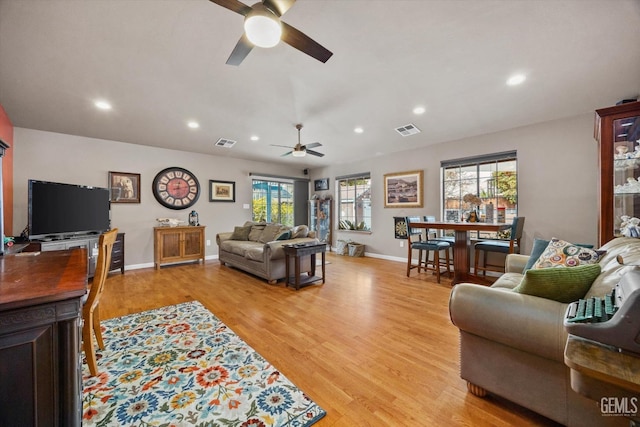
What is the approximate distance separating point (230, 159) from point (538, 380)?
6440 mm

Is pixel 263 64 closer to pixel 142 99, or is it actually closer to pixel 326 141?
pixel 142 99

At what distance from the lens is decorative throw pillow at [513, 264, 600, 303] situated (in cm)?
128

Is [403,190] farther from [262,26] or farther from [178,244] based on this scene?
[178,244]

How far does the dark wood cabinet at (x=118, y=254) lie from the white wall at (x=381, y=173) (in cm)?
41

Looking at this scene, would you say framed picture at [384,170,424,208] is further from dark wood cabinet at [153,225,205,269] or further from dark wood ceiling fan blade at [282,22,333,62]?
dark wood cabinet at [153,225,205,269]

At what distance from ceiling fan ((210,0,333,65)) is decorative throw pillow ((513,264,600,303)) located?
2.05 meters

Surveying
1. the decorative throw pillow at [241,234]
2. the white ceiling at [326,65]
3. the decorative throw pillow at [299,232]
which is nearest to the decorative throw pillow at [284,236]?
the decorative throw pillow at [299,232]

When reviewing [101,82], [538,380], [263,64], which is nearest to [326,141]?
[263,64]

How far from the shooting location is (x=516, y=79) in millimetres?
2725

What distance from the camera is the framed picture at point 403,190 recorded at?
536cm

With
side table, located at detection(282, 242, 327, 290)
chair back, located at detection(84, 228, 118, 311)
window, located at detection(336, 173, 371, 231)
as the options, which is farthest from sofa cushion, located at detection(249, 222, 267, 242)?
chair back, located at detection(84, 228, 118, 311)

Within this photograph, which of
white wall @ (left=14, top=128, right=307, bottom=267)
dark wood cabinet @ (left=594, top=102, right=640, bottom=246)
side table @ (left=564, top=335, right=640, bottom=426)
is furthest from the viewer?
white wall @ (left=14, top=128, right=307, bottom=267)

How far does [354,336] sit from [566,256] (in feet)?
5.76

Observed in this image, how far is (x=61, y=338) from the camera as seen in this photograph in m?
0.98
